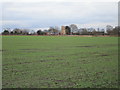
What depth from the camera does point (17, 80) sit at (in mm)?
4754

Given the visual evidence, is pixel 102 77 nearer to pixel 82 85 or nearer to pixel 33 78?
pixel 82 85

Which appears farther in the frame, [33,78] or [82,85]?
[33,78]

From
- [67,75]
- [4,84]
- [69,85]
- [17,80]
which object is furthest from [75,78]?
[4,84]

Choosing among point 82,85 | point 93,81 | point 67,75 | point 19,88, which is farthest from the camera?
point 67,75

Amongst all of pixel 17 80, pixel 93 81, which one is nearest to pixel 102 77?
pixel 93 81

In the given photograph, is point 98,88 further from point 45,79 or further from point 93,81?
point 45,79

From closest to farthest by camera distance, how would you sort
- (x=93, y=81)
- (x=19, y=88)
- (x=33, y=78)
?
Answer: 1. (x=19, y=88)
2. (x=93, y=81)
3. (x=33, y=78)

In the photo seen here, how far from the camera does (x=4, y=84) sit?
4.47 meters

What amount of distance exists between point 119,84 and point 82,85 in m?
1.00

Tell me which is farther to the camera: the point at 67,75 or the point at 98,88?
the point at 67,75

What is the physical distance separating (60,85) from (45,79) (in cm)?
70

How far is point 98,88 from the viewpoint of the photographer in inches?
164

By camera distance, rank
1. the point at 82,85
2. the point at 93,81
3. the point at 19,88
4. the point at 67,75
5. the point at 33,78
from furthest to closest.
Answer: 1. the point at 67,75
2. the point at 33,78
3. the point at 93,81
4. the point at 82,85
5. the point at 19,88

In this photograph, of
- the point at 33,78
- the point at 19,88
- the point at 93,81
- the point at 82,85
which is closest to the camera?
the point at 19,88
